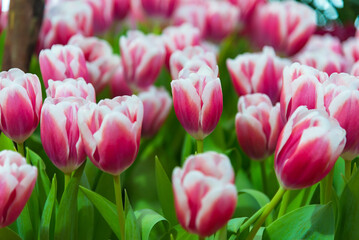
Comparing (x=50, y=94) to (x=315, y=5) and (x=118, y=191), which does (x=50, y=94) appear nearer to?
(x=118, y=191)

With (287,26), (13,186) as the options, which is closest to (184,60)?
(13,186)

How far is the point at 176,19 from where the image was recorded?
4.43ft

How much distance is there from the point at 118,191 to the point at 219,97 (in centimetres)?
14

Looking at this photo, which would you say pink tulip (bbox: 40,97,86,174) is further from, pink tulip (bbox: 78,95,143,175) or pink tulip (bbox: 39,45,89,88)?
pink tulip (bbox: 39,45,89,88)

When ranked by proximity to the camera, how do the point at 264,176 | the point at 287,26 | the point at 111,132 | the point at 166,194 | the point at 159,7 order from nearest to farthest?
the point at 111,132, the point at 166,194, the point at 264,176, the point at 287,26, the point at 159,7

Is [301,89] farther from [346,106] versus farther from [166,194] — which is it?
[166,194]

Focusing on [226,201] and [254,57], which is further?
[254,57]

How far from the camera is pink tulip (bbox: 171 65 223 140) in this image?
58 centimetres

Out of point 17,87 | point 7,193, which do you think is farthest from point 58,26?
point 7,193

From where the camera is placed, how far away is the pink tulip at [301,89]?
0.55 metres

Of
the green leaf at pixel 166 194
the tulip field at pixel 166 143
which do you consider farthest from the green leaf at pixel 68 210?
the green leaf at pixel 166 194

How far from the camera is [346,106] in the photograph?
0.54m

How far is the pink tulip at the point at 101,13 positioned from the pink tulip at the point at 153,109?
0.40 meters

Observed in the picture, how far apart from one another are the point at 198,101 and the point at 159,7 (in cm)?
80
